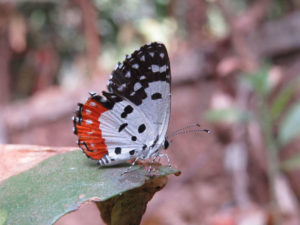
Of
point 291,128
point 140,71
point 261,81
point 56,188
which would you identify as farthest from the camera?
point 261,81

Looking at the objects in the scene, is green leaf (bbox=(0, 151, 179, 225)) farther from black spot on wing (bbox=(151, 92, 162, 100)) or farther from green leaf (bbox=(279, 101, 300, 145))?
green leaf (bbox=(279, 101, 300, 145))

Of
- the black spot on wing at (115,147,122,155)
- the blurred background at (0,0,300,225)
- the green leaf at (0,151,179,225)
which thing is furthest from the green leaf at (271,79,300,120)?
the green leaf at (0,151,179,225)

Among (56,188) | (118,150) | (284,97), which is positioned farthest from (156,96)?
(284,97)

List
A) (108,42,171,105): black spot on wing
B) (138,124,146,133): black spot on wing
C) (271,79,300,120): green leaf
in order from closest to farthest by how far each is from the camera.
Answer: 1. (108,42,171,105): black spot on wing
2. (138,124,146,133): black spot on wing
3. (271,79,300,120): green leaf

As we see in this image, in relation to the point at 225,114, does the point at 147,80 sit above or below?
above

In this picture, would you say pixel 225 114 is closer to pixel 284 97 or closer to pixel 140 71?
pixel 284 97

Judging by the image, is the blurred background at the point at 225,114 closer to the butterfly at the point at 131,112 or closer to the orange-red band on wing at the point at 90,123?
the butterfly at the point at 131,112

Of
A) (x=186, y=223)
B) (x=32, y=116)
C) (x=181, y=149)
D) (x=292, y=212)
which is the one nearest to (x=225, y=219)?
(x=292, y=212)
